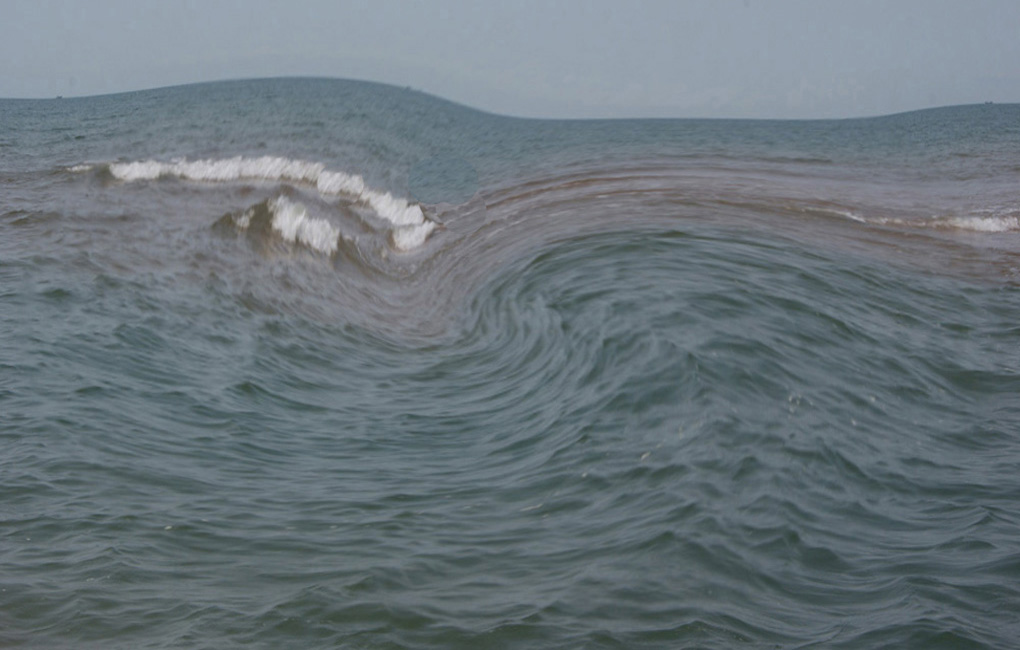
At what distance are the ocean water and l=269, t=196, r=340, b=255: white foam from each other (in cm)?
8

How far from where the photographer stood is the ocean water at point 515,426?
580 cm

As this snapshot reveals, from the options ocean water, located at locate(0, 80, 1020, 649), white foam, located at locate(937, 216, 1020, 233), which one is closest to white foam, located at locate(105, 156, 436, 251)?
ocean water, located at locate(0, 80, 1020, 649)

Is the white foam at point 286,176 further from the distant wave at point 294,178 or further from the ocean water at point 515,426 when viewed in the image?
the ocean water at point 515,426

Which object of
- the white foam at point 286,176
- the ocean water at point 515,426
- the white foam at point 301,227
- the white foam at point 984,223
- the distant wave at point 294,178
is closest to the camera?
the ocean water at point 515,426

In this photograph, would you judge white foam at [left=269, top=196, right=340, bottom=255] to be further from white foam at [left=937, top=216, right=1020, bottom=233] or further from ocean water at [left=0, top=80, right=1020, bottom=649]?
white foam at [left=937, top=216, right=1020, bottom=233]

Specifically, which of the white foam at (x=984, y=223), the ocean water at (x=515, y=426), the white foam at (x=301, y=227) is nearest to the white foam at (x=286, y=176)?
the ocean water at (x=515, y=426)

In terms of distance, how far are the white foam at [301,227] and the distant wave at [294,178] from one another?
2 cm

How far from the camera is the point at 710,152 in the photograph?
37938mm

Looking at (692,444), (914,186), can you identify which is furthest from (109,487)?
(914,186)

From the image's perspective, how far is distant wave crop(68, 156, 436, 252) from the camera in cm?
2067

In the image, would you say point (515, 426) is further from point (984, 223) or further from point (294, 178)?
point (294, 178)

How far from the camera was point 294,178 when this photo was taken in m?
28.4

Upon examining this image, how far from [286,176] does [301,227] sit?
10158 millimetres

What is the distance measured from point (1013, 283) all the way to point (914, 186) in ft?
44.8
